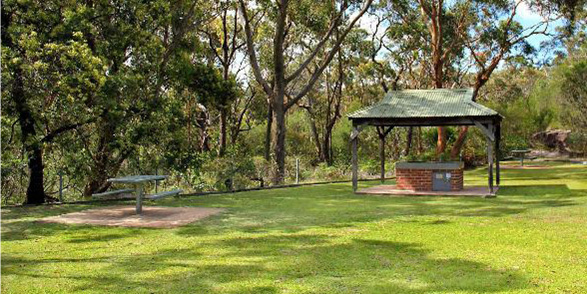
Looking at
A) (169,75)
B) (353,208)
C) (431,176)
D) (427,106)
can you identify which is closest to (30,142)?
(169,75)

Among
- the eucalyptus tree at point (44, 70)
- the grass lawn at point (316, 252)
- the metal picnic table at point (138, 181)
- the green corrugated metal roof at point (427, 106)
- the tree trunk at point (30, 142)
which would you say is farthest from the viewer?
the green corrugated metal roof at point (427, 106)

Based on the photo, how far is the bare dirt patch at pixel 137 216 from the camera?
8969mm

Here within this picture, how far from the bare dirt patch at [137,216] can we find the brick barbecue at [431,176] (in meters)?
6.72

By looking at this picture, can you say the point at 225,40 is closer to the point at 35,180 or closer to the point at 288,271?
the point at 35,180

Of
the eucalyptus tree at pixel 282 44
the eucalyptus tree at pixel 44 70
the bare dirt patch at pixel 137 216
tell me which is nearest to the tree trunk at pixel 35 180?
the eucalyptus tree at pixel 44 70

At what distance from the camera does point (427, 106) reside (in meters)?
15.0

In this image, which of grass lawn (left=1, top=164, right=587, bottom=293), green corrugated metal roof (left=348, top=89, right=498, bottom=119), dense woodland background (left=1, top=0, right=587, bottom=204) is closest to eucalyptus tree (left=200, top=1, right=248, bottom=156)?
dense woodland background (left=1, top=0, right=587, bottom=204)

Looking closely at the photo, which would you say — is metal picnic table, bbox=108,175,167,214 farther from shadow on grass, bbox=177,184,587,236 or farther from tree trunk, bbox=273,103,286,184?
tree trunk, bbox=273,103,286,184

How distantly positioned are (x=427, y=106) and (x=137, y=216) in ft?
30.1

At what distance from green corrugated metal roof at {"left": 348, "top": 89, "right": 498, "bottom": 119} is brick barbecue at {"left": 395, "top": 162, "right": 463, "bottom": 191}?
66.5 inches

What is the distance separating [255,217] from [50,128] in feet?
20.2

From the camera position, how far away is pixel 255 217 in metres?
9.79

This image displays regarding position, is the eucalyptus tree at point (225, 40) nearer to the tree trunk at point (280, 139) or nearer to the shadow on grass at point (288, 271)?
the tree trunk at point (280, 139)

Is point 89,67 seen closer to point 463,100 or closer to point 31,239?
point 31,239
